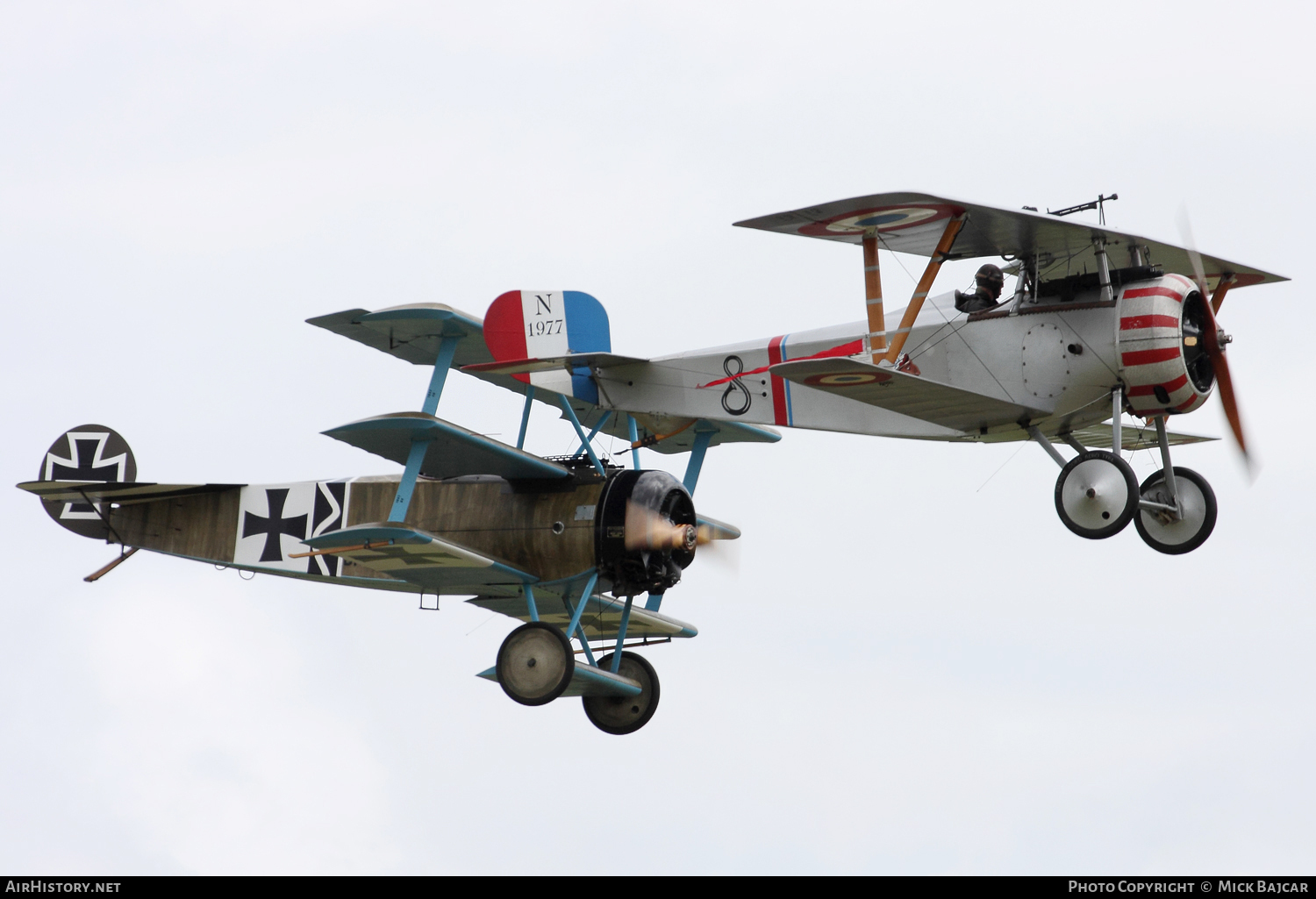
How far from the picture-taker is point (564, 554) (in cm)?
1630

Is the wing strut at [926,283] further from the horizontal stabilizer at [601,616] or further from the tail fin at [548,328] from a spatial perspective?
the horizontal stabilizer at [601,616]

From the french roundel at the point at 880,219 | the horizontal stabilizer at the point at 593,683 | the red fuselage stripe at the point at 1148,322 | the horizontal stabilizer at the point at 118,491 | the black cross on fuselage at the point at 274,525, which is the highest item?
the french roundel at the point at 880,219

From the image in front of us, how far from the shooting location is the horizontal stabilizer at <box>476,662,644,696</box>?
16.0m

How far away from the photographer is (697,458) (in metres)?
18.0

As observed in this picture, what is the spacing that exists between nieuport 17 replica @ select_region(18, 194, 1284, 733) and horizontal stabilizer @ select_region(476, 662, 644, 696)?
4cm

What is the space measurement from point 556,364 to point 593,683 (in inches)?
111

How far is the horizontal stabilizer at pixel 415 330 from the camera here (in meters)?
17.0

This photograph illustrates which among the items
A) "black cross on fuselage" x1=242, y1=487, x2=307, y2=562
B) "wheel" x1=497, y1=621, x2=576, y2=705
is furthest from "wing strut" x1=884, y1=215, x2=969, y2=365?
"black cross on fuselage" x1=242, y1=487, x2=307, y2=562

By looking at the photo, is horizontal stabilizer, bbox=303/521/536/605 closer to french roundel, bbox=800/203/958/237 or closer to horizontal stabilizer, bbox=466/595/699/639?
horizontal stabilizer, bbox=466/595/699/639

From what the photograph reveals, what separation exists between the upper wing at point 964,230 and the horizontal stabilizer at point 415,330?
363 cm

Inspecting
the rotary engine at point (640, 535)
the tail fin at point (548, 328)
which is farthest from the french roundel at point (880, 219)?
the tail fin at point (548, 328)

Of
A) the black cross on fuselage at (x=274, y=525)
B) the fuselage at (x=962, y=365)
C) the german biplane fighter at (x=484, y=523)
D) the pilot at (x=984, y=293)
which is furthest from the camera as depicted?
the black cross on fuselage at (x=274, y=525)

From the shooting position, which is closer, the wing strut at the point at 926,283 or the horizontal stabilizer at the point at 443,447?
the wing strut at the point at 926,283
